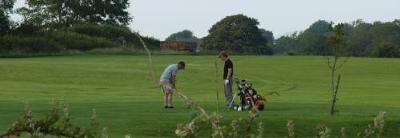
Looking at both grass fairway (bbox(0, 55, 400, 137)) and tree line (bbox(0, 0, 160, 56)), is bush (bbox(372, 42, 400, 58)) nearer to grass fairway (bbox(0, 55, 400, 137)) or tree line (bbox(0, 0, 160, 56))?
tree line (bbox(0, 0, 160, 56))

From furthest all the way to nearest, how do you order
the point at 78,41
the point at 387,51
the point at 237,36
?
1. the point at 237,36
2. the point at 387,51
3. the point at 78,41

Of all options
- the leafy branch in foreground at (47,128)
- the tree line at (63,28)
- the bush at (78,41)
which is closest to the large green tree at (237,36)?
the tree line at (63,28)

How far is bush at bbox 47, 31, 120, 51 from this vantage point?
91.0 meters

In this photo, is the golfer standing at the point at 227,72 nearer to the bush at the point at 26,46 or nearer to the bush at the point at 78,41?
the bush at the point at 26,46

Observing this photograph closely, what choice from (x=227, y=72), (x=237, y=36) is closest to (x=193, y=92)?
(x=227, y=72)

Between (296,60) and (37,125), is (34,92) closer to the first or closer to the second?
(37,125)

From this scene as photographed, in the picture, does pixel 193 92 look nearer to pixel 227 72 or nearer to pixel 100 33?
pixel 227 72

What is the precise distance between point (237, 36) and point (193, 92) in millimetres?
107911

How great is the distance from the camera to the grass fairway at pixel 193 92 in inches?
806

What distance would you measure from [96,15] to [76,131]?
119543 millimetres

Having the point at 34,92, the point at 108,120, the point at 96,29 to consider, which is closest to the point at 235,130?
the point at 108,120

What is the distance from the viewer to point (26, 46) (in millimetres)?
84188

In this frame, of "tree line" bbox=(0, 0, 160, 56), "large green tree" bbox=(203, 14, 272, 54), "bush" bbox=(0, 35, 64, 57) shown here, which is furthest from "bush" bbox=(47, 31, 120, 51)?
"large green tree" bbox=(203, 14, 272, 54)

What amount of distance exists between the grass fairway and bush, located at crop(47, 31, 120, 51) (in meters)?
20.2
